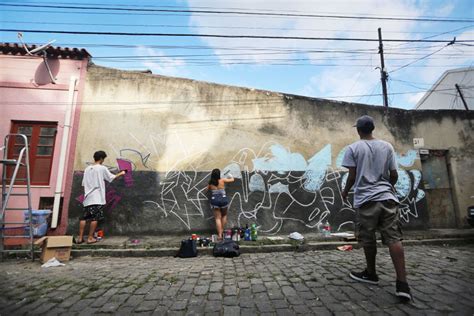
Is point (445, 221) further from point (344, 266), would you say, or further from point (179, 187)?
point (179, 187)

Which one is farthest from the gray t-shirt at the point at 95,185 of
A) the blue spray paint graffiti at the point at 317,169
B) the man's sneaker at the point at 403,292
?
the man's sneaker at the point at 403,292

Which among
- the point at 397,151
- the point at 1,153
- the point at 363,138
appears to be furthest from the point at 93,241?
the point at 397,151

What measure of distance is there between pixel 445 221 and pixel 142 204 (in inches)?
323

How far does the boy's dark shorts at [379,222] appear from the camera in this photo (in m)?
2.77

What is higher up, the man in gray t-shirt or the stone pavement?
the man in gray t-shirt

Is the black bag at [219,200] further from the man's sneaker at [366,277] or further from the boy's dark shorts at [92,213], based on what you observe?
the man's sneaker at [366,277]

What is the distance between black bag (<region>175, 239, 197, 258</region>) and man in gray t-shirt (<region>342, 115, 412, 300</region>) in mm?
2801

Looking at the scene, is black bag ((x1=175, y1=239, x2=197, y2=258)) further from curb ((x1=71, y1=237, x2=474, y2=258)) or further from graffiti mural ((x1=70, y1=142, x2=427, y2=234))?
graffiti mural ((x1=70, y1=142, x2=427, y2=234))

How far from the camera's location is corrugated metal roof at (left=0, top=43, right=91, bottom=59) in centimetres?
667

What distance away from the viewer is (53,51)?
22.1 feet

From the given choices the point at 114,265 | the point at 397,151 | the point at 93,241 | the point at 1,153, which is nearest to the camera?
the point at 114,265

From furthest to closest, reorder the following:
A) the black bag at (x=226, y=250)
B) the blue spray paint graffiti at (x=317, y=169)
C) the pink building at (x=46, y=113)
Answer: the blue spray paint graffiti at (x=317, y=169) → the pink building at (x=46, y=113) → the black bag at (x=226, y=250)

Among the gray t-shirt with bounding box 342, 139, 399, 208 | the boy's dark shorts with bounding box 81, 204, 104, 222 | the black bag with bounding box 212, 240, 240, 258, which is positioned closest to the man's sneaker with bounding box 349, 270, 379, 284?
the gray t-shirt with bounding box 342, 139, 399, 208

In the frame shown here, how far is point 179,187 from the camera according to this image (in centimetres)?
651
